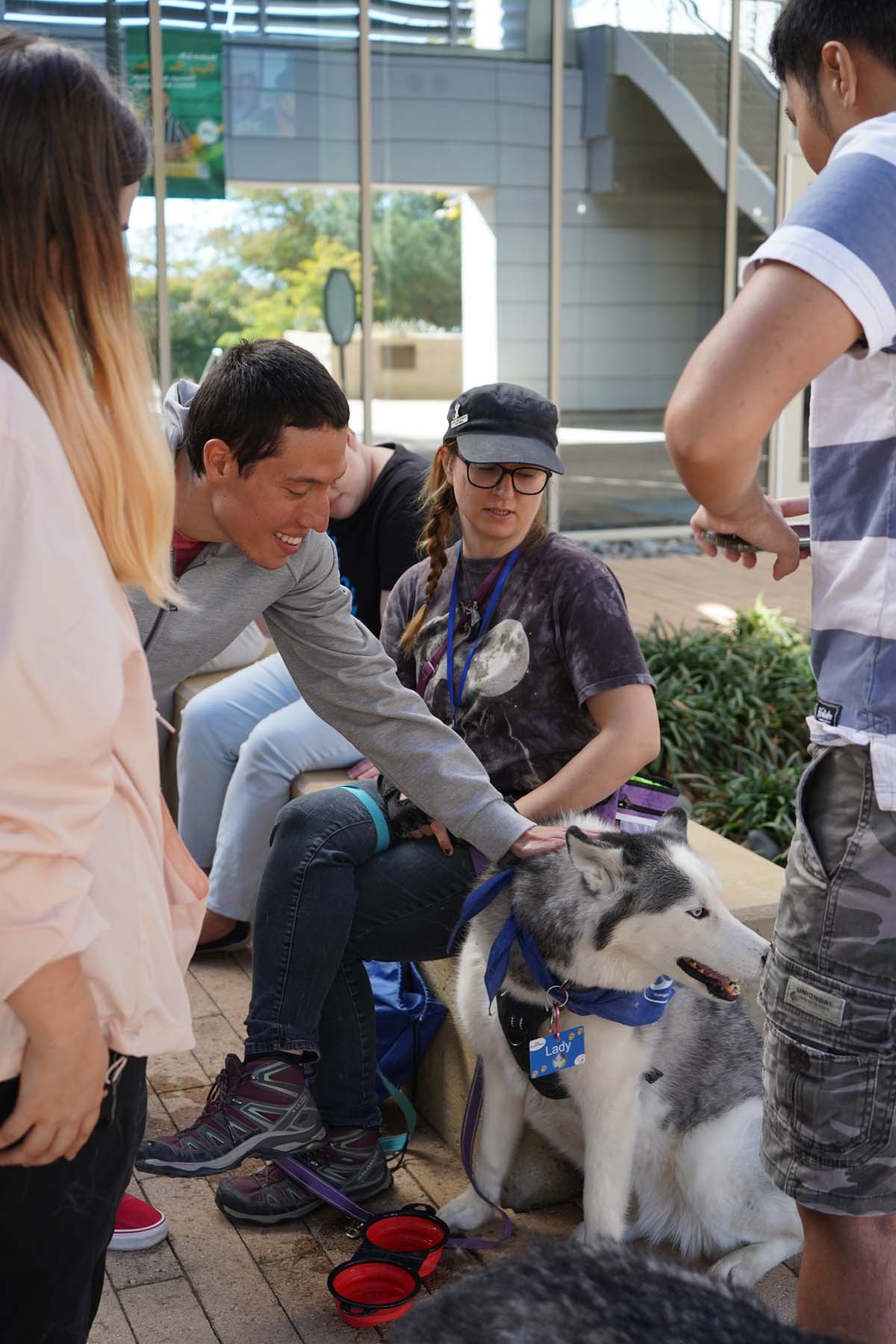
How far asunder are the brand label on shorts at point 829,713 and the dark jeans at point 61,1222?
976 mm

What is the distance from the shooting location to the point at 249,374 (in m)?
2.83

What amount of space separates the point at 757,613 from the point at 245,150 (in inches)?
217

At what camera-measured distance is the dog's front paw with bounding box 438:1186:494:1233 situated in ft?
10.0

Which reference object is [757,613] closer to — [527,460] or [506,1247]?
[527,460]

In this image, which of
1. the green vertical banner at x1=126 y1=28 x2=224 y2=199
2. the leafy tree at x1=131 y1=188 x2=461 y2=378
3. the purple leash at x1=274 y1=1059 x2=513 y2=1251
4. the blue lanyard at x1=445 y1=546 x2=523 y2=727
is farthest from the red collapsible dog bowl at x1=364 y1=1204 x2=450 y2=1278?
the green vertical banner at x1=126 y1=28 x2=224 y2=199

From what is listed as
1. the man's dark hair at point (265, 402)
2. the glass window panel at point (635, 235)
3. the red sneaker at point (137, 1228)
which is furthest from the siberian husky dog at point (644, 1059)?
the glass window panel at point (635, 235)

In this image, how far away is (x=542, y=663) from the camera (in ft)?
10.2

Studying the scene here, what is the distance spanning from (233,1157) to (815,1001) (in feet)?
5.55

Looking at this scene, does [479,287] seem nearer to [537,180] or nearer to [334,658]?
[537,180]

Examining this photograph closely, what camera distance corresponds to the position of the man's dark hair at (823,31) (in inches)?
64.4

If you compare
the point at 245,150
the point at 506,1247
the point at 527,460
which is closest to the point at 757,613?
the point at 527,460

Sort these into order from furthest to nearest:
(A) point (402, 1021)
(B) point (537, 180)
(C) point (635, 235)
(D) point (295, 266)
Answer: (C) point (635, 235), (B) point (537, 180), (D) point (295, 266), (A) point (402, 1021)

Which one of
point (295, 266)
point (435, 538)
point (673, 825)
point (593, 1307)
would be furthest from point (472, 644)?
point (295, 266)

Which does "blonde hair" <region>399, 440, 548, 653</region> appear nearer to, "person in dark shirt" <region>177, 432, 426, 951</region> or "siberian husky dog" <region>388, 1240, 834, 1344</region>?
"person in dark shirt" <region>177, 432, 426, 951</region>
